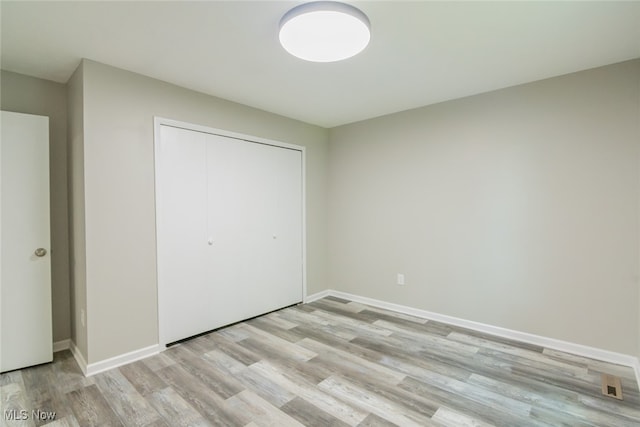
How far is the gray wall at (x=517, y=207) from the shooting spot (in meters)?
2.47

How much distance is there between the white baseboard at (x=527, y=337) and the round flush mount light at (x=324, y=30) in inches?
113

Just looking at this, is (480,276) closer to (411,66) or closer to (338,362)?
(338,362)

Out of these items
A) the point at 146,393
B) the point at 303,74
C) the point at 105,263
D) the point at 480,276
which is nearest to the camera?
the point at 146,393

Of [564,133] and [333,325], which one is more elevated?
[564,133]

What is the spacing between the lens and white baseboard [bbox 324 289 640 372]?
8.05ft

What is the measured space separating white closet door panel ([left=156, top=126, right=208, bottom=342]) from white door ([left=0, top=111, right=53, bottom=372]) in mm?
861

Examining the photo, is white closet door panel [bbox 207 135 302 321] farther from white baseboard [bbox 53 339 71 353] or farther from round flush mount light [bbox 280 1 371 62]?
round flush mount light [bbox 280 1 371 62]

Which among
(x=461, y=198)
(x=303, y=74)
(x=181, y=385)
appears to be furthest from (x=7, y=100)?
(x=461, y=198)

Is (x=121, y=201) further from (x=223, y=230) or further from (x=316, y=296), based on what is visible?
(x=316, y=296)

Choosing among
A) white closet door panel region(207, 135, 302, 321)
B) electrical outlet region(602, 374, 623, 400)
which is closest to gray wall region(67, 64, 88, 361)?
white closet door panel region(207, 135, 302, 321)

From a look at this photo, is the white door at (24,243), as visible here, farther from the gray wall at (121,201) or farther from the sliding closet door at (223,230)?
the sliding closet door at (223,230)

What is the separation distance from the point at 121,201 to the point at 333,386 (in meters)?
2.20

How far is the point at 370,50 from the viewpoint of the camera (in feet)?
7.25

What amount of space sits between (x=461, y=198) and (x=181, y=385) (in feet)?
10.0
